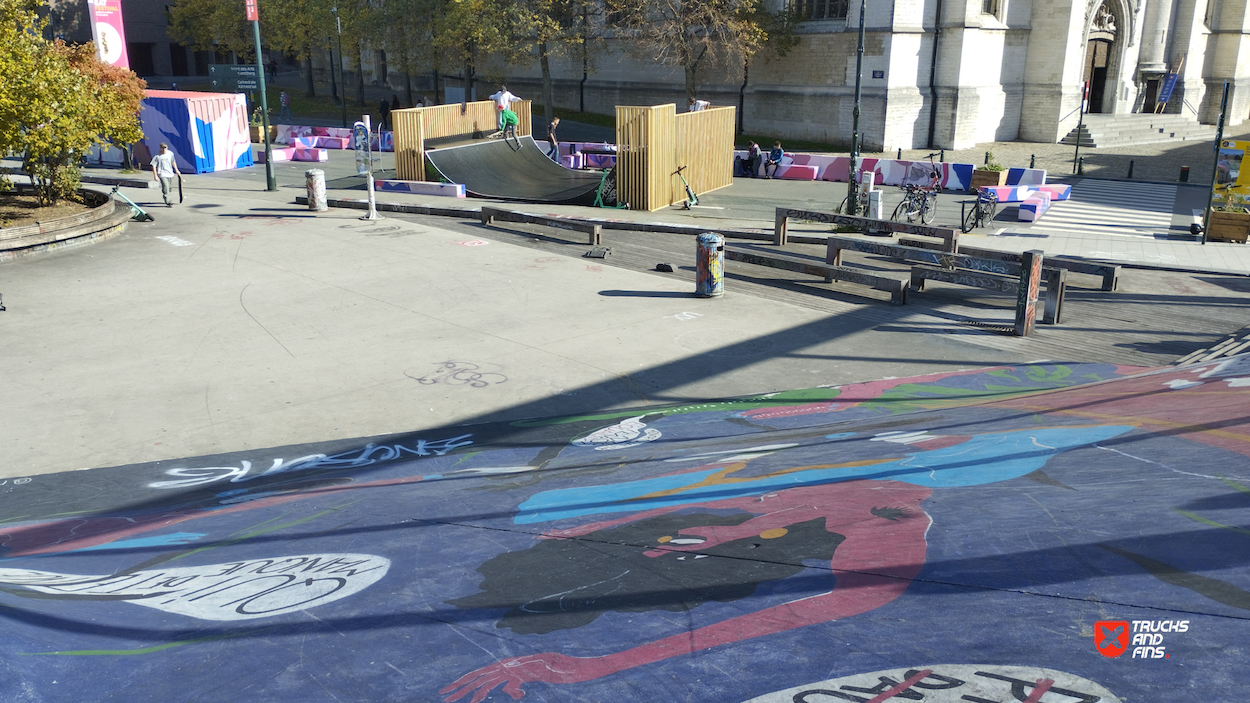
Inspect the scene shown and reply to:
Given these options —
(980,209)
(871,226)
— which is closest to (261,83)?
(871,226)

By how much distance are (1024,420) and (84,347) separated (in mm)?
11574

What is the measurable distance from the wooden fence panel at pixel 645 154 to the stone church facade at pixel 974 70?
16427 millimetres

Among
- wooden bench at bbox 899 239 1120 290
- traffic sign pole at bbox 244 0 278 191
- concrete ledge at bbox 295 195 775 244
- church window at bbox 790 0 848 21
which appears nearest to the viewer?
wooden bench at bbox 899 239 1120 290

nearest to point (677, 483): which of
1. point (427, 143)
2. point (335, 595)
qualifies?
A: point (335, 595)

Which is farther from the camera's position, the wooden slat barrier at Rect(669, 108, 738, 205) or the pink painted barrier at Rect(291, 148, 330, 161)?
the pink painted barrier at Rect(291, 148, 330, 161)

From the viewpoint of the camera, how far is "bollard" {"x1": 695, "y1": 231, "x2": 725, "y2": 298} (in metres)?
13.9

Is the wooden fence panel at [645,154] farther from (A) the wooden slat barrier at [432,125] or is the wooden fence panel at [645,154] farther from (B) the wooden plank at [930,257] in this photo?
(B) the wooden plank at [930,257]

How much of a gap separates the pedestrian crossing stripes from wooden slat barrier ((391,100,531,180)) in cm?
1730

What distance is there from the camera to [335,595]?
455 centimetres

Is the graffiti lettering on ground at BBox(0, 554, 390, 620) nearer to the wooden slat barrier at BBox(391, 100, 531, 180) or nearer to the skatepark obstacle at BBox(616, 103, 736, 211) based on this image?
the skatepark obstacle at BBox(616, 103, 736, 211)

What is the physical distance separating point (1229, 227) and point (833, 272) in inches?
451

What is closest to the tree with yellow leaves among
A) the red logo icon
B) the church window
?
the red logo icon

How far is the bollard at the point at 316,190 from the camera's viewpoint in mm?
21406

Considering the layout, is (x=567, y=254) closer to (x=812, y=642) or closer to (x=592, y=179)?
(x=592, y=179)
